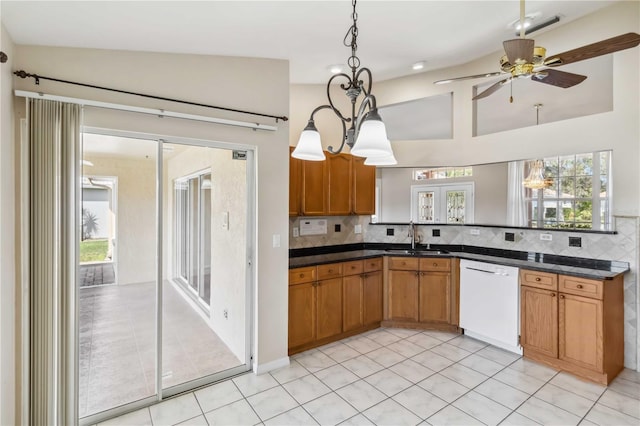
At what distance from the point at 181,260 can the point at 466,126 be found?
3.76 meters

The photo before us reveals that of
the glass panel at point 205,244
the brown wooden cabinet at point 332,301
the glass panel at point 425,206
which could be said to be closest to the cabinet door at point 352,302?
the brown wooden cabinet at point 332,301

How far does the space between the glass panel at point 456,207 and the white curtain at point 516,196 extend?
1.75 ft

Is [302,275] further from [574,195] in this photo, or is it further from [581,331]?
[574,195]

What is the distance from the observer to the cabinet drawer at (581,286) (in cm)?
270

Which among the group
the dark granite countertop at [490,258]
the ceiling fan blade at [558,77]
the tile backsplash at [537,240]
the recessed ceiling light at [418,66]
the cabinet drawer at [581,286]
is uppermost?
the recessed ceiling light at [418,66]

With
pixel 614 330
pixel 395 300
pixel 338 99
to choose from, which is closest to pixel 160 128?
pixel 338 99

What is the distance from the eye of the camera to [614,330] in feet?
9.31

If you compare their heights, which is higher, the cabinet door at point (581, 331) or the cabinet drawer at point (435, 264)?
the cabinet drawer at point (435, 264)

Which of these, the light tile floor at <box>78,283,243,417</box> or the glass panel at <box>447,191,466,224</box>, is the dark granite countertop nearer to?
the glass panel at <box>447,191,466,224</box>

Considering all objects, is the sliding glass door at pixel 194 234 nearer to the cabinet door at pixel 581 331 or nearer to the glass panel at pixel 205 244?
the glass panel at pixel 205 244

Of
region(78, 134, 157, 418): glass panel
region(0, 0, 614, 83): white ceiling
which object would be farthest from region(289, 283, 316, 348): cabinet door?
region(0, 0, 614, 83): white ceiling

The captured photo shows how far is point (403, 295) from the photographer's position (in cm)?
394

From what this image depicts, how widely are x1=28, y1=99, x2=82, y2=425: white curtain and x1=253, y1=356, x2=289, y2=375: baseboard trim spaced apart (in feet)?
4.42

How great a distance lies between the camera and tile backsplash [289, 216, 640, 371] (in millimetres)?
2963
